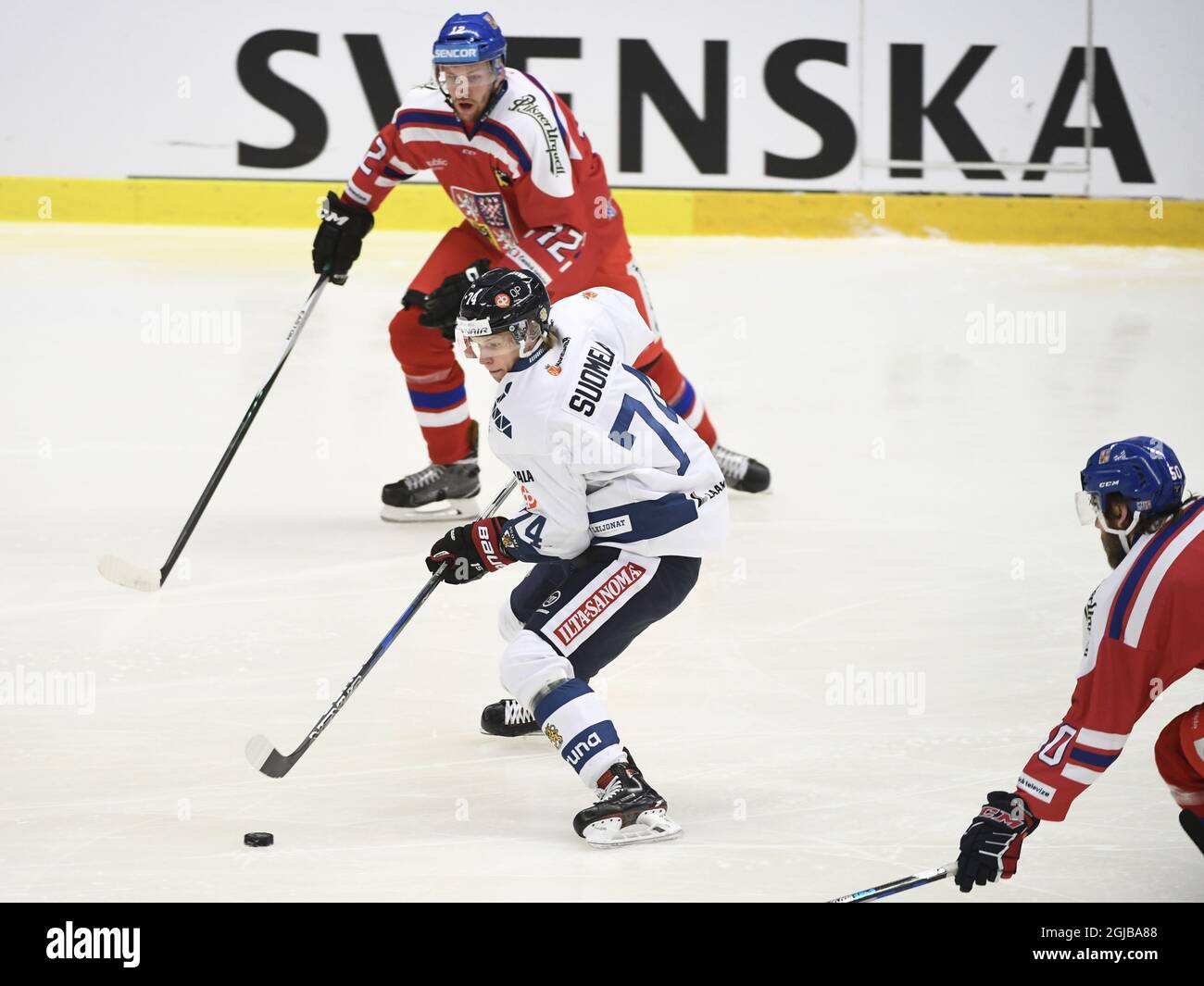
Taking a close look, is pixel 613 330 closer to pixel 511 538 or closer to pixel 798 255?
pixel 511 538

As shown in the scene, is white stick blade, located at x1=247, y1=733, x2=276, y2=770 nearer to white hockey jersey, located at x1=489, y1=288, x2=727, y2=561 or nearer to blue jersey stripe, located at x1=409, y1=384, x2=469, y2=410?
white hockey jersey, located at x1=489, y1=288, x2=727, y2=561

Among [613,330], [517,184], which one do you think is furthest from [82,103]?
[613,330]

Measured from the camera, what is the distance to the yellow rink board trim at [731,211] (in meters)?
9.47

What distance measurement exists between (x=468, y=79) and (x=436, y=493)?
46.0 inches

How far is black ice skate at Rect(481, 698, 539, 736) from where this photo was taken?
139 inches

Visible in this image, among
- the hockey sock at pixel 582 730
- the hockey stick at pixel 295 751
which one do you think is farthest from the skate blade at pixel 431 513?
the hockey sock at pixel 582 730

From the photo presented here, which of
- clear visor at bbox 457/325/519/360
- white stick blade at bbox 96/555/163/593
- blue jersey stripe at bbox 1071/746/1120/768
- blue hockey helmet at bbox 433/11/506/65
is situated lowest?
blue jersey stripe at bbox 1071/746/1120/768

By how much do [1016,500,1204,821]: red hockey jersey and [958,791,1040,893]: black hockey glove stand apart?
0.08ft

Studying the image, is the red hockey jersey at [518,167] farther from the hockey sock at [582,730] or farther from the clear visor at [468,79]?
the hockey sock at [582,730]

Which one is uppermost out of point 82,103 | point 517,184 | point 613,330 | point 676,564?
point 82,103

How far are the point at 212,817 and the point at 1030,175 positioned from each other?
742cm

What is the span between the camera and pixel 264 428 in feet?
20.1
